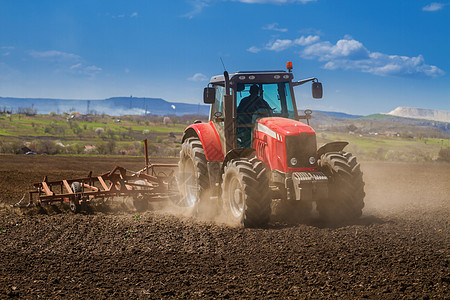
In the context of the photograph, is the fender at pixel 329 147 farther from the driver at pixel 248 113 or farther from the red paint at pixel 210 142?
the red paint at pixel 210 142

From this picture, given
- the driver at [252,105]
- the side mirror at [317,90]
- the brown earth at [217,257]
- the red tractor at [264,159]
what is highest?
the side mirror at [317,90]

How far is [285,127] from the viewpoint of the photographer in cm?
839

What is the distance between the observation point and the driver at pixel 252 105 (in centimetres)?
941

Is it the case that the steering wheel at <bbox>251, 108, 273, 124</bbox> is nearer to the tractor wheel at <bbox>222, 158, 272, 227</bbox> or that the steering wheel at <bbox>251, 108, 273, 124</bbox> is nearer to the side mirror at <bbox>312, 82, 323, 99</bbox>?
the side mirror at <bbox>312, 82, 323, 99</bbox>

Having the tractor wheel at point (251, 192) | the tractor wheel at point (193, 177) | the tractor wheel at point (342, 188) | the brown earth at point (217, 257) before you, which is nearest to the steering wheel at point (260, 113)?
the tractor wheel at point (251, 192)

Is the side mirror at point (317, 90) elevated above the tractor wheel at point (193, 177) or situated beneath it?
elevated above

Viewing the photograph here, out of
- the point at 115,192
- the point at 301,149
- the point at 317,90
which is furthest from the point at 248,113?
the point at 115,192

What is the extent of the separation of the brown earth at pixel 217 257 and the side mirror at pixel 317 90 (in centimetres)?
249

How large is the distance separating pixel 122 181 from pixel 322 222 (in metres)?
4.57

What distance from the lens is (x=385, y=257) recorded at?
257 inches

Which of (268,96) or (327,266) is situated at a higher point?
(268,96)

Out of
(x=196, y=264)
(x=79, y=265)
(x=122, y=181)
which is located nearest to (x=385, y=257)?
(x=196, y=264)

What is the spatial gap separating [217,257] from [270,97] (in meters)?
4.03

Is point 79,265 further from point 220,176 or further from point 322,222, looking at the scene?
point 322,222
